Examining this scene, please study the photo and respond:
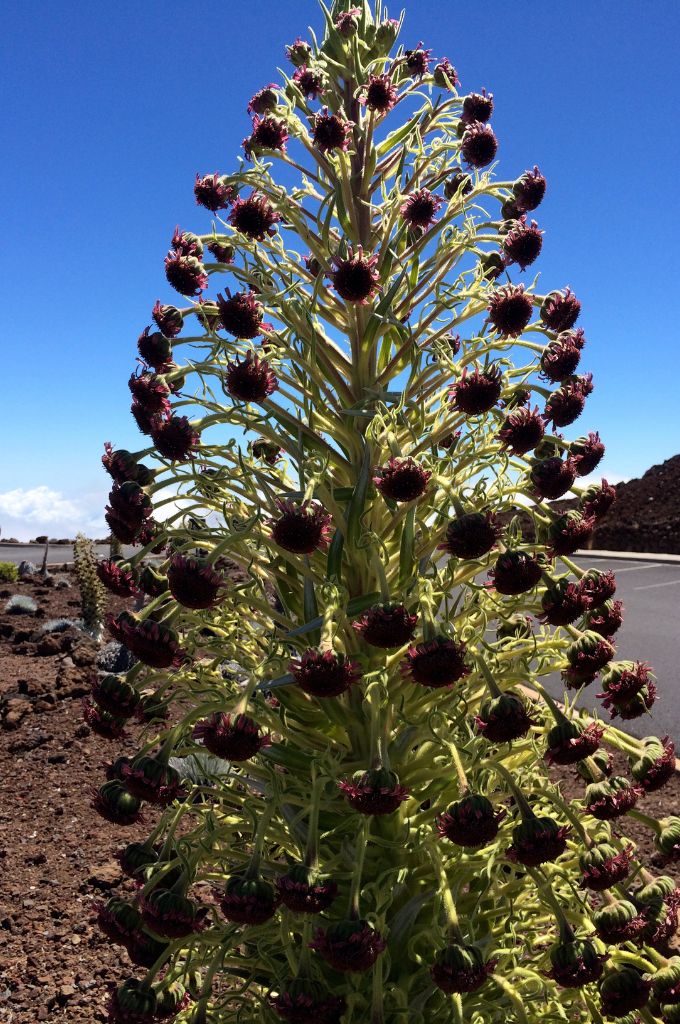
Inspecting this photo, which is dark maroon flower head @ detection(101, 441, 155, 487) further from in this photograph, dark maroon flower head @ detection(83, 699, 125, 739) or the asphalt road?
the asphalt road

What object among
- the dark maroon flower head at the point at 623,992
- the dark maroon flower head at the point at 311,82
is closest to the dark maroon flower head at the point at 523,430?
the dark maroon flower head at the point at 311,82

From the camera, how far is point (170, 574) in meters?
1.40

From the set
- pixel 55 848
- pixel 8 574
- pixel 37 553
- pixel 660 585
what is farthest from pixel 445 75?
pixel 37 553

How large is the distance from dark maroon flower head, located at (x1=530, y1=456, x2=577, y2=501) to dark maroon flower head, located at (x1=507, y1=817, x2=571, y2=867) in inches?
23.8

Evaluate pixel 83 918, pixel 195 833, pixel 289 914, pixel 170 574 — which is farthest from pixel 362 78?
pixel 83 918

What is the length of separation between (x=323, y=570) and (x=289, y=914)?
70cm

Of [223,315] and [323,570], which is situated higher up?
[223,315]

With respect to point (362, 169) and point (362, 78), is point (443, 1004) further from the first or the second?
point (362, 78)

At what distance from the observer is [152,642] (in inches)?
58.1

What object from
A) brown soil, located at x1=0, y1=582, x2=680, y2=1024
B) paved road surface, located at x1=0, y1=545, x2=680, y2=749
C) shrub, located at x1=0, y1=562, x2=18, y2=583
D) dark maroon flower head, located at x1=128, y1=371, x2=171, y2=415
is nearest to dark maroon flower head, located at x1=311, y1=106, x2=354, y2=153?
dark maroon flower head, located at x1=128, y1=371, x2=171, y2=415

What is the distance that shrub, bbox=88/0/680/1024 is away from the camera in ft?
4.62

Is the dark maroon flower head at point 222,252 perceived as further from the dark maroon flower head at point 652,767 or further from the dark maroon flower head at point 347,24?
the dark maroon flower head at point 652,767

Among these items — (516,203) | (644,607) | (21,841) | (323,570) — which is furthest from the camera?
(644,607)

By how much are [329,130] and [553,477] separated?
905mm
